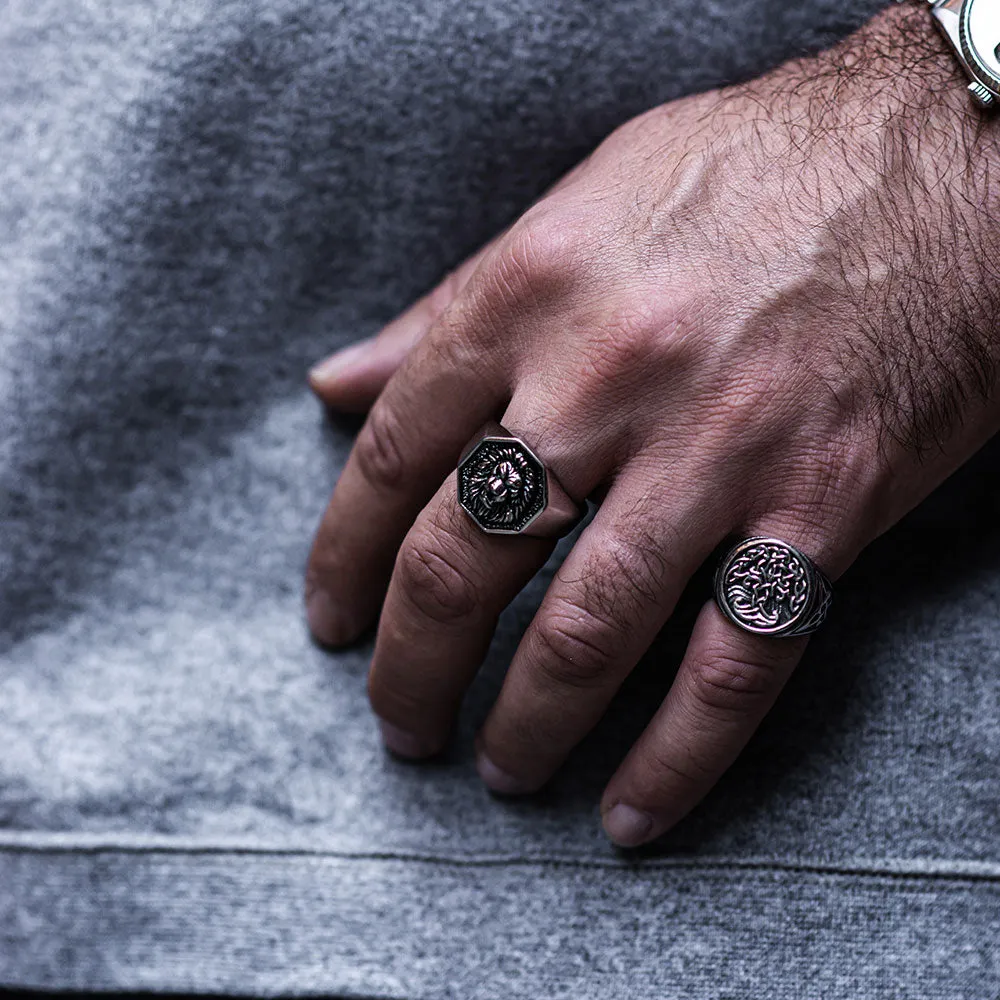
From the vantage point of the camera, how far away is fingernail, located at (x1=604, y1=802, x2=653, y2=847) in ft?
2.48

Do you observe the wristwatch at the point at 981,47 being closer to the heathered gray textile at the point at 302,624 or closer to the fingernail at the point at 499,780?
the heathered gray textile at the point at 302,624

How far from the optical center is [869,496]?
2.38 ft

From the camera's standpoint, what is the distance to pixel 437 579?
2.42 feet

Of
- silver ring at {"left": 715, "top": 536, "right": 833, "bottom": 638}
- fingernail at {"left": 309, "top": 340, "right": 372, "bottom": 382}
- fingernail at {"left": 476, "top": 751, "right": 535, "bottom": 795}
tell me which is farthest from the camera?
fingernail at {"left": 309, "top": 340, "right": 372, "bottom": 382}

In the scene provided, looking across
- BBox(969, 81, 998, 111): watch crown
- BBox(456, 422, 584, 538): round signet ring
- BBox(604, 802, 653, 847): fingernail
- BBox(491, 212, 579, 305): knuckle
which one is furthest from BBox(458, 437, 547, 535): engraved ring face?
BBox(969, 81, 998, 111): watch crown

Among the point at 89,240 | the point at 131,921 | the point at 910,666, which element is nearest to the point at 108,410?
the point at 89,240

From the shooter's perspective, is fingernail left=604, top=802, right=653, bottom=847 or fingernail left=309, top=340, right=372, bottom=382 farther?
fingernail left=309, top=340, right=372, bottom=382

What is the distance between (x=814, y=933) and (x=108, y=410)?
2.31ft

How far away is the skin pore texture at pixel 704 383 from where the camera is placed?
711mm

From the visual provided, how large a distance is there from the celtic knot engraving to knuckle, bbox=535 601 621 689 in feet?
0.28

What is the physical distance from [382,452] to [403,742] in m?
0.23

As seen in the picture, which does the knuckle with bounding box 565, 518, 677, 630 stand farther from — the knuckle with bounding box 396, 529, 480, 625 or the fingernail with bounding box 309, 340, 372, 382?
the fingernail with bounding box 309, 340, 372, 382

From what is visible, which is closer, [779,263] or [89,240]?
[779,263]

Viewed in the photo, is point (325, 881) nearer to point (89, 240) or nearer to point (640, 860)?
point (640, 860)
